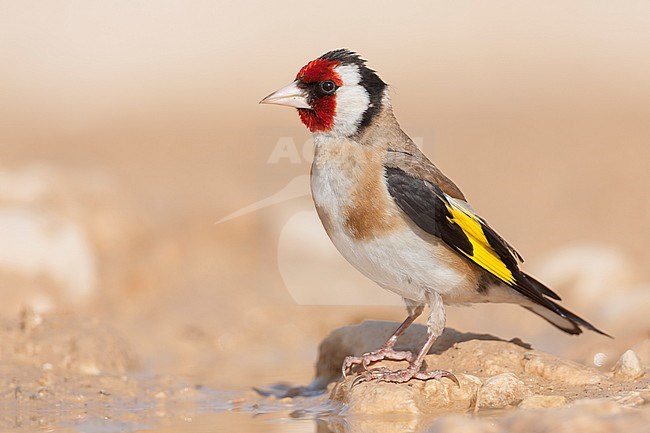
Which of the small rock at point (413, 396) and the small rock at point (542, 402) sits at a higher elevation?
the small rock at point (413, 396)

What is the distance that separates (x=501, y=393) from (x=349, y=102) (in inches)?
65.5

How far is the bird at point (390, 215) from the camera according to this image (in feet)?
18.4

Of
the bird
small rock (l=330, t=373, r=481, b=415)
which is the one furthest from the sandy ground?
the bird

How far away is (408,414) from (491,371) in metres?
0.63

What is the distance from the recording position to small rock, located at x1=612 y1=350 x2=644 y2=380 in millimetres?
5777

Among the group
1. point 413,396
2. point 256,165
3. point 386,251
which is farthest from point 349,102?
point 256,165

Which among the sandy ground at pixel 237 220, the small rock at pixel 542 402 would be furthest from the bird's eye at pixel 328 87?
the small rock at pixel 542 402

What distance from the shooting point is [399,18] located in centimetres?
2209

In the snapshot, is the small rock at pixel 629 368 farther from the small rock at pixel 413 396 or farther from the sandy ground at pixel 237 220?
the small rock at pixel 413 396

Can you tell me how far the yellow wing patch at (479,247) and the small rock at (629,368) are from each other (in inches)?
26.7

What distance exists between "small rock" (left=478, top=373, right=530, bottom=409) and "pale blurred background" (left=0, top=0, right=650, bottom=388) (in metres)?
1.55

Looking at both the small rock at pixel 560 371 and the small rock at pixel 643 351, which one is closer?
the small rock at pixel 560 371

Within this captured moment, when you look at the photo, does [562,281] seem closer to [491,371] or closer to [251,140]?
[491,371]

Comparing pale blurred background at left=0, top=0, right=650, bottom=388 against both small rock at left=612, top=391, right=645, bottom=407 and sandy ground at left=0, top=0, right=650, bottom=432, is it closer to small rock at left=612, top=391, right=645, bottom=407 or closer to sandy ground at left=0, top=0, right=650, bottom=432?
sandy ground at left=0, top=0, right=650, bottom=432
